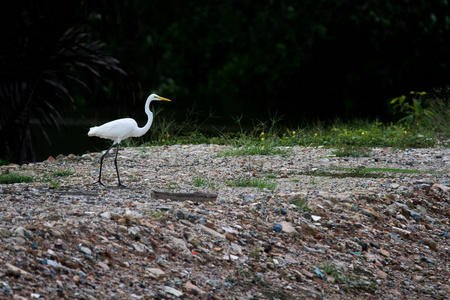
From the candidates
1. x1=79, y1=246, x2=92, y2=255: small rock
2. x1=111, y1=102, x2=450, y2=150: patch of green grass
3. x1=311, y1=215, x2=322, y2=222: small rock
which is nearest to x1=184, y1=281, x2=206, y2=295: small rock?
x1=79, y1=246, x2=92, y2=255: small rock

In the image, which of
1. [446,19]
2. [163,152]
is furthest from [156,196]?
[446,19]

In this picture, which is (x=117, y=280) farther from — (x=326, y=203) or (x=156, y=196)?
(x=326, y=203)

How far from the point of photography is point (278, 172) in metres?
6.26

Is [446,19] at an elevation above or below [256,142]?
above

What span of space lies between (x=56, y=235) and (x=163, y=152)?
406cm

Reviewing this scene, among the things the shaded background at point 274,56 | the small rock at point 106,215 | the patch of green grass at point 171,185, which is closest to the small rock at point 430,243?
the patch of green grass at point 171,185

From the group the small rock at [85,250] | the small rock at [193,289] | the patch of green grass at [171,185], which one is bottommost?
the small rock at [193,289]

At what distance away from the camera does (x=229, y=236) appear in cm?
412

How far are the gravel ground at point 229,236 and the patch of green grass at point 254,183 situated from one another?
0.06 ft

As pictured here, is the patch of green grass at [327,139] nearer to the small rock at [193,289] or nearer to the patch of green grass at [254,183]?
the patch of green grass at [254,183]

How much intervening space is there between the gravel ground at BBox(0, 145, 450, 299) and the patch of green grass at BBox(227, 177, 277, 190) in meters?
0.02

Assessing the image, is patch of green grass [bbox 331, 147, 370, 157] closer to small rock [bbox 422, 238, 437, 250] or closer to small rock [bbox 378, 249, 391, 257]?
small rock [bbox 422, 238, 437, 250]

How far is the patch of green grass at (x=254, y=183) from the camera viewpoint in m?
5.37

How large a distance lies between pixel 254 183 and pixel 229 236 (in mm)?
1375
